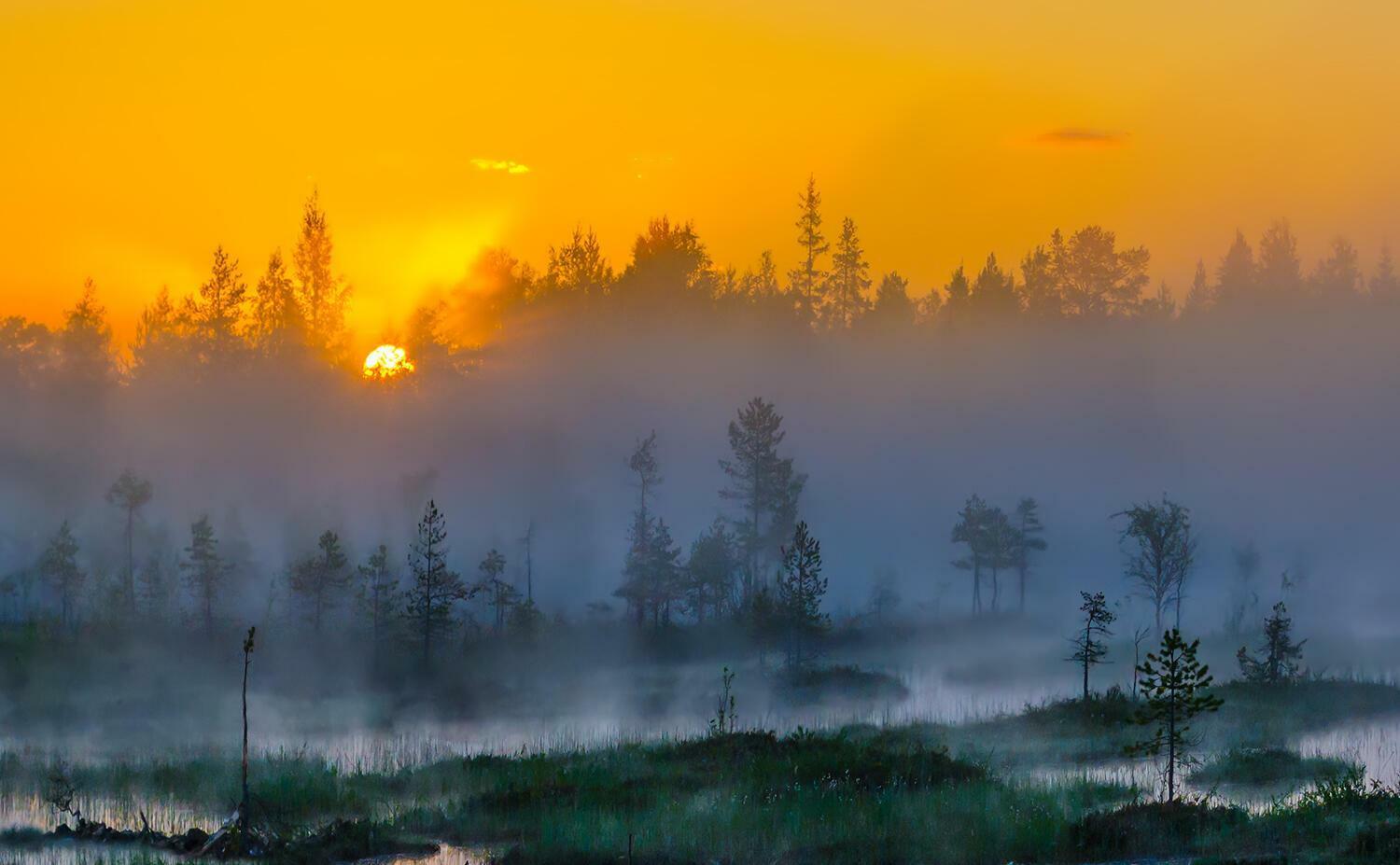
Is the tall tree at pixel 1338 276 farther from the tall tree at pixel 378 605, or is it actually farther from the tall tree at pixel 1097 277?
the tall tree at pixel 378 605

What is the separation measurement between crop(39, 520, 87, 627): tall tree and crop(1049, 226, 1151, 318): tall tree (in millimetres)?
105398

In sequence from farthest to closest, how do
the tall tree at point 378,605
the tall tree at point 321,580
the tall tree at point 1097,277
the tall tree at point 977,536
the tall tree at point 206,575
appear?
the tall tree at point 1097,277 < the tall tree at point 977,536 < the tall tree at point 206,575 < the tall tree at point 378,605 < the tall tree at point 321,580

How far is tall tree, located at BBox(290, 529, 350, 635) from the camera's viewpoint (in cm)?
7806

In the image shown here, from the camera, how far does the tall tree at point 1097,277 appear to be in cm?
15850

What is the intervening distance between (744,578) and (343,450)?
181 feet

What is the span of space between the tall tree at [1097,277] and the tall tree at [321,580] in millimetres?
97729

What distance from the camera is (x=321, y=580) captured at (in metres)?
78.8

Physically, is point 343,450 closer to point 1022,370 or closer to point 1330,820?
point 1022,370

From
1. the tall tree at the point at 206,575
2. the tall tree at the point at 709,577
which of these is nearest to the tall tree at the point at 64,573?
the tall tree at the point at 206,575

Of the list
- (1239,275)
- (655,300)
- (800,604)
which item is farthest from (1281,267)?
(800,604)

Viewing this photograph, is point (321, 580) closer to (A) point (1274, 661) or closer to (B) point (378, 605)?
(B) point (378, 605)

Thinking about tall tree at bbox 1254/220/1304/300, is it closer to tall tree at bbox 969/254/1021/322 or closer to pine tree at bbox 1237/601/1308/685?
tall tree at bbox 969/254/1021/322

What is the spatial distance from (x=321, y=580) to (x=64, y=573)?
16537 mm

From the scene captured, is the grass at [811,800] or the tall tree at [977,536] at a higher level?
the tall tree at [977,536]
